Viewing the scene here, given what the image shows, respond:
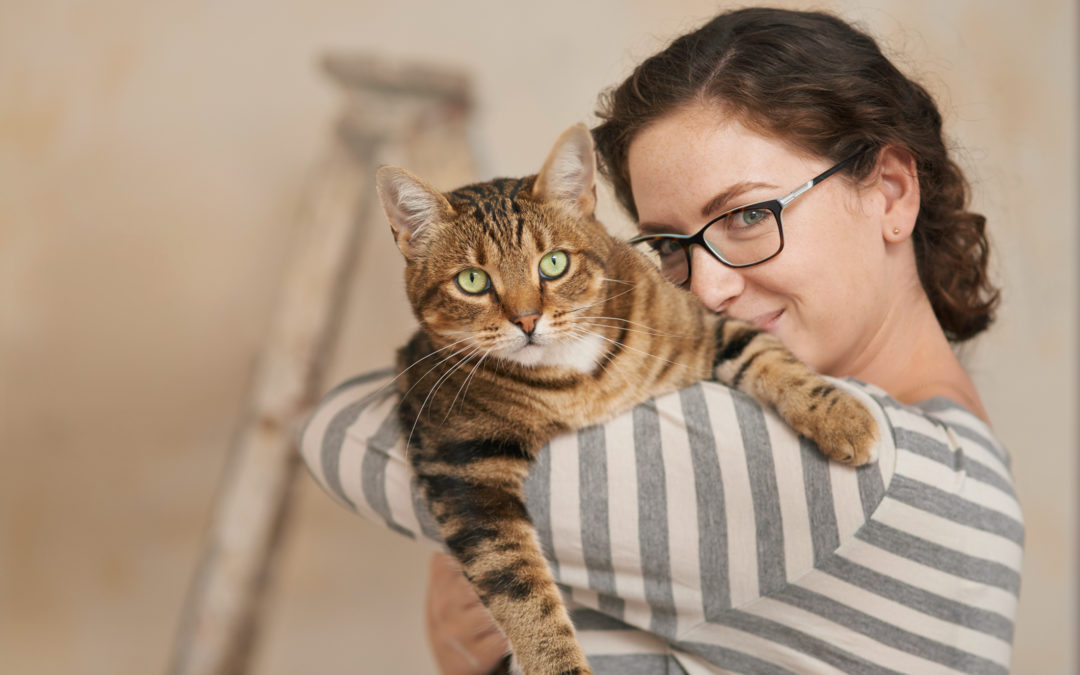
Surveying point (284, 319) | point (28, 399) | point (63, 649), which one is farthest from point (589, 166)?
point (63, 649)

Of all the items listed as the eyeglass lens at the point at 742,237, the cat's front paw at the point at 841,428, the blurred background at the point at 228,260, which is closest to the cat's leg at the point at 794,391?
the cat's front paw at the point at 841,428

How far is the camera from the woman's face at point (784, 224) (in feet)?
3.44

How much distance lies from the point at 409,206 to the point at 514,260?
18cm

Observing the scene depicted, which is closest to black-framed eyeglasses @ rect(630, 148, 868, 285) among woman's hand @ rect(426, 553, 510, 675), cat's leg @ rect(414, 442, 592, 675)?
cat's leg @ rect(414, 442, 592, 675)

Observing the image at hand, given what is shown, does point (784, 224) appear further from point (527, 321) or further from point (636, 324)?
point (527, 321)

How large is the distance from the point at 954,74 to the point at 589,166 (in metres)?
1.77

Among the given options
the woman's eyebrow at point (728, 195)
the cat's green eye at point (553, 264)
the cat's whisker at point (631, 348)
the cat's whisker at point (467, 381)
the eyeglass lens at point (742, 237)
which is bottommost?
the cat's whisker at point (467, 381)

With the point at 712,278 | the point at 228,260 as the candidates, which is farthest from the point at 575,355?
the point at 228,260

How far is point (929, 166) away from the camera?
1.22m

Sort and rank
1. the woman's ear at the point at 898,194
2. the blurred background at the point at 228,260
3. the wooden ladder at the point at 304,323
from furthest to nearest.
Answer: the blurred background at the point at 228,260, the wooden ladder at the point at 304,323, the woman's ear at the point at 898,194

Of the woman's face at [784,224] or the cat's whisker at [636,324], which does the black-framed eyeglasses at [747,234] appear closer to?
the woman's face at [784,224]

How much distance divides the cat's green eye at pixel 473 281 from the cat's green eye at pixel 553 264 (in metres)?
0.08

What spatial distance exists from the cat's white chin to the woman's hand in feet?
0.93

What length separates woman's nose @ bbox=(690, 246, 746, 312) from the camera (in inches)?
44.1
